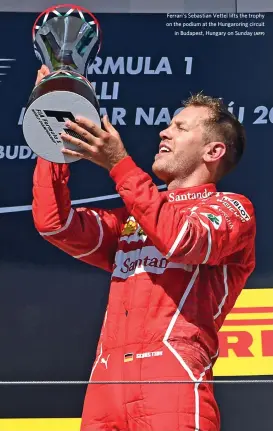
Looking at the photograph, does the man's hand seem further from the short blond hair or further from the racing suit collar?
the short blond hair

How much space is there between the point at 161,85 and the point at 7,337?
911mm


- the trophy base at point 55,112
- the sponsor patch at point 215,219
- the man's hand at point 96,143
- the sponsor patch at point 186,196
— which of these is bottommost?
the sponsor patch at point 215,219

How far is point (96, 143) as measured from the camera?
1.74 metres

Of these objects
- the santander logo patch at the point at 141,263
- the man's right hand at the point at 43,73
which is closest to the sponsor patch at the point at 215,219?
the santander logo patch at the point at 141,263

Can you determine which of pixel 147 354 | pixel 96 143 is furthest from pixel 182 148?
pixel 147 354

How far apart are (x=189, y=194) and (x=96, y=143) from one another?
32cm

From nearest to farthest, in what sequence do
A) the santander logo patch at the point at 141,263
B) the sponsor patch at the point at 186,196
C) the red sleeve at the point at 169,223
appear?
the red sleeve at the point at 169,223 → the santander logo patch at the point at 141,263 → the sponsor patch at the point at 186,196

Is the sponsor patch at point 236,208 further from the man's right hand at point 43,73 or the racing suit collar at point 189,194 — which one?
the man's right hand at point 43,73

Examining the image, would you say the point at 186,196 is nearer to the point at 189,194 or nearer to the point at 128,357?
the point at 189,194

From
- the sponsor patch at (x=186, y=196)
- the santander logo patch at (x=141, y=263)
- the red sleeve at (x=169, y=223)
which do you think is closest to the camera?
the red sleeve at (x=169, y=223)

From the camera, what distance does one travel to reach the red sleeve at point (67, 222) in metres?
1.95

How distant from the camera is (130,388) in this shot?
68.9 inches

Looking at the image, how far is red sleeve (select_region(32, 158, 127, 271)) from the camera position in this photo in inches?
76.9

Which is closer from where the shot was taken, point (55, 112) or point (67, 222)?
point (55, 112)
